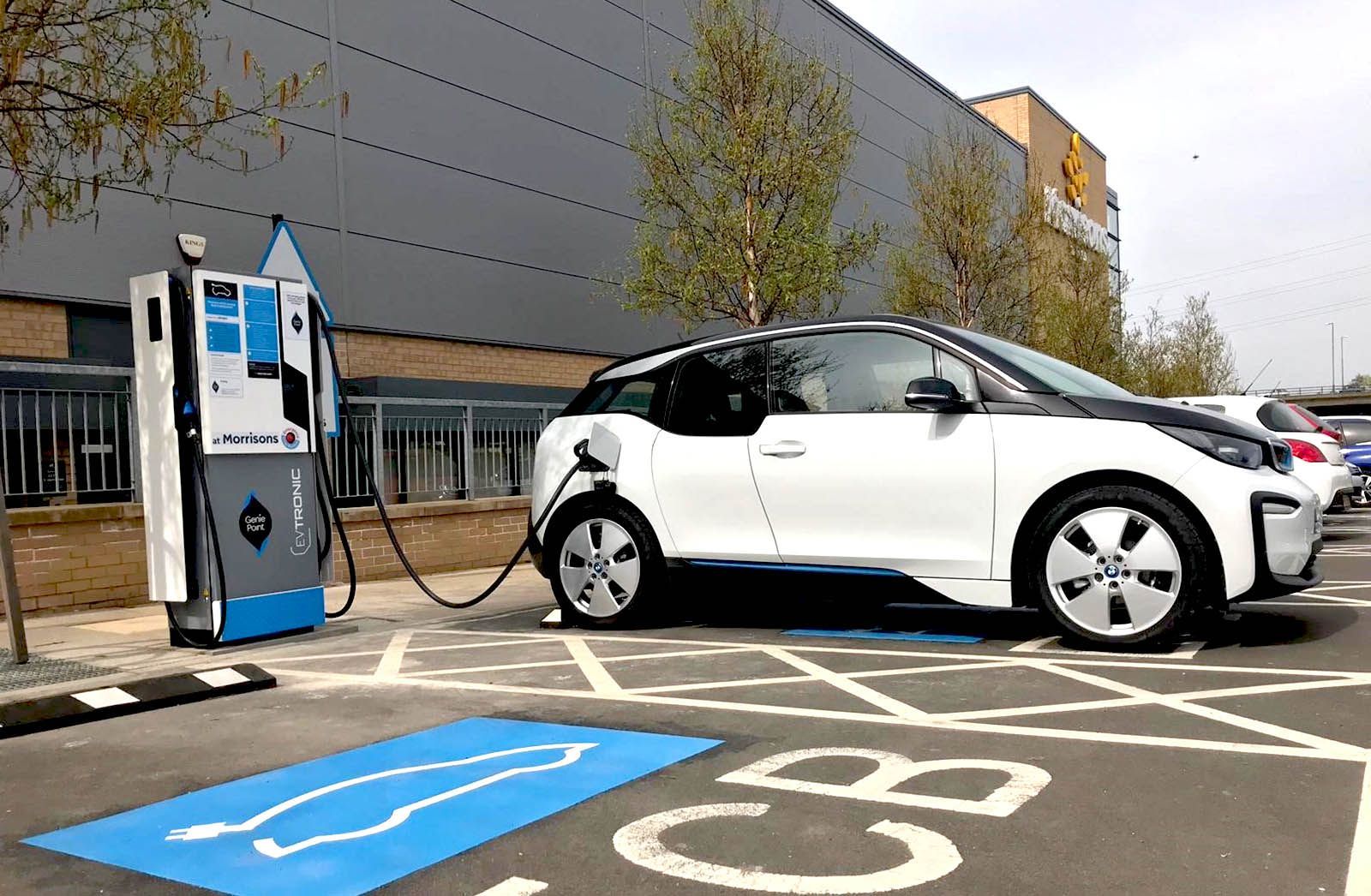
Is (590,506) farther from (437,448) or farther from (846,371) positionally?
(437,448)

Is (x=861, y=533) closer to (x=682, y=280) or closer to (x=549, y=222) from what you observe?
(x=682, y=280)

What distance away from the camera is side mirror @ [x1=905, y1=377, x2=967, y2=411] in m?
5.97

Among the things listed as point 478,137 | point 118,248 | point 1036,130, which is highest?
point 1036,130

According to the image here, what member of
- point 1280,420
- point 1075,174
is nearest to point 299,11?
point 1280,420

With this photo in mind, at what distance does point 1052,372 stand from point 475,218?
11245 mm

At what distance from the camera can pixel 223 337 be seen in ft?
23.2

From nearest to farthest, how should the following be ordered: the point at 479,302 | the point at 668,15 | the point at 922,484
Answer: the point at 922,484 → the point at 479,302 → the point at 668,15

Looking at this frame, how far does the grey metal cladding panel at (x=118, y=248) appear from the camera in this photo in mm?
10719

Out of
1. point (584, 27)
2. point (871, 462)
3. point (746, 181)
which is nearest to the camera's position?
point (871, 462)

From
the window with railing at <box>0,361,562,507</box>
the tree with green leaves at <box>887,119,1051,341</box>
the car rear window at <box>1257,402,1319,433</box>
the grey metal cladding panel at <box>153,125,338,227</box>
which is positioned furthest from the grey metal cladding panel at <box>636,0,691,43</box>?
the car rear window at <box>1257,402,1319,433</box>

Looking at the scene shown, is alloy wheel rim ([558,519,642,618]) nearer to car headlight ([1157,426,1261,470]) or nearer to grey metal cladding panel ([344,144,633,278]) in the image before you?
car headlight ([1157,426,1261,470])

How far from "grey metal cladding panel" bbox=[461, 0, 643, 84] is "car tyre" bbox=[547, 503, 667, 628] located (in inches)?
442

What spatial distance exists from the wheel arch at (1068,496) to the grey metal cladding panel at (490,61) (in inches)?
444

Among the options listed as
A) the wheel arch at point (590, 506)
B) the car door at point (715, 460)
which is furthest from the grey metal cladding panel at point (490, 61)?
the car door at point (715, 460)
